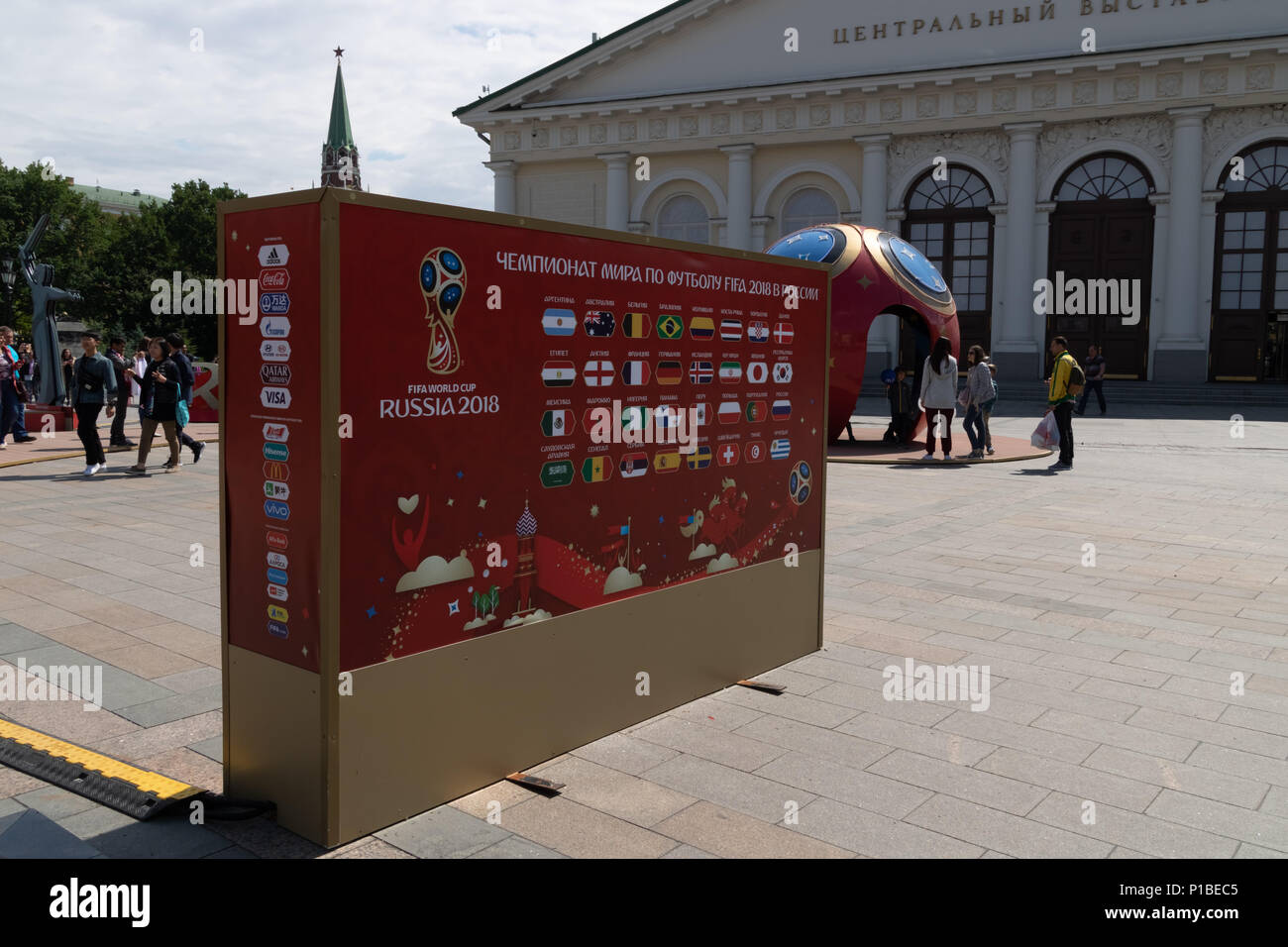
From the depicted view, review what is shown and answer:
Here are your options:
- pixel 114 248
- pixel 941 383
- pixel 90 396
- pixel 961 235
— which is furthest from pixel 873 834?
pixel 114 248

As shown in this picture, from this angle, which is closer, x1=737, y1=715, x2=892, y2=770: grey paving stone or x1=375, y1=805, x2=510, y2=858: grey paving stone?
x1=375, y1=805, x2=510, y2=858: grey paving stone

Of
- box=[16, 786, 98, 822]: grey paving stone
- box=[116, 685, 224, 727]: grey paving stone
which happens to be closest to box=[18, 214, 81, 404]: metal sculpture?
box=[116, 685, 224, 727]: grey paving stone

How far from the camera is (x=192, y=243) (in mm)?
62625

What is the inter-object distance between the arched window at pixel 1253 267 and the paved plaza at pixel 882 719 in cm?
2451

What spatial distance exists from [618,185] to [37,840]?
36802 millimetres

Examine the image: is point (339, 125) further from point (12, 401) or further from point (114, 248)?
point (12, 401)

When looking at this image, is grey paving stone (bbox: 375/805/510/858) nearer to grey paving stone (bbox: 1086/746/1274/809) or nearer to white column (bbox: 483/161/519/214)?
grey paving stone (bbox: 1086/746/1274/809)

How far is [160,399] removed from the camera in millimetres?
13297

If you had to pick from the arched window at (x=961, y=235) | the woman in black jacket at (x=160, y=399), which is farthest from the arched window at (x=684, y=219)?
the woman in black jacket at (x=160, y=399)

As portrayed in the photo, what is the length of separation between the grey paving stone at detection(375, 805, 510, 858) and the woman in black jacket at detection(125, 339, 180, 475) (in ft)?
35.8

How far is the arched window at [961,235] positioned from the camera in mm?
34125

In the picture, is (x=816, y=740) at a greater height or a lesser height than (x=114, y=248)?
lesser

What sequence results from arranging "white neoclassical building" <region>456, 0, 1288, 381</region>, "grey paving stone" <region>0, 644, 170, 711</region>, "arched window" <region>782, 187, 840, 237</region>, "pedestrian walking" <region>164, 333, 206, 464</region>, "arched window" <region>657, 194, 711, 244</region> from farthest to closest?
"arched window" <region>657, 194, 711, 244</region>
"arched window" <region>782, 187, 840, 237</region>
"white neoclassical building" <region>456, 0, 1288, 381</region>
"pedestrian walking" <region>164, 333, 206, 464</region>
"grey paving stone" <region>0, 644, 170, 711</region>

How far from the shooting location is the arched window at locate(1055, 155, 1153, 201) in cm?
3228
